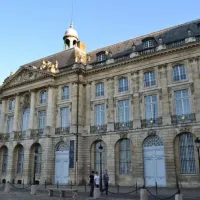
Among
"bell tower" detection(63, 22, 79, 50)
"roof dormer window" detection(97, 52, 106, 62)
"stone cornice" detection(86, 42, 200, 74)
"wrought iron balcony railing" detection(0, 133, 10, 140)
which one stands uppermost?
"bell tower" detection(63, 22, 79, 50)

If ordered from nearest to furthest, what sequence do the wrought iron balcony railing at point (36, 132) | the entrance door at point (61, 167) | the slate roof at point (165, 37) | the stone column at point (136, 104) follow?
the stone column at point (136, 104)
the slate roof at point (165, 37)
the entrance door at point (61, 167)
the wrought iron balcony railing at point (36, 132)

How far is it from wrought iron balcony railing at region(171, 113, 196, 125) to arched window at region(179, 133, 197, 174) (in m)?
1.11

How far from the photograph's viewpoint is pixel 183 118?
2209 centimetres

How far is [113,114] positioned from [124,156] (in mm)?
4190

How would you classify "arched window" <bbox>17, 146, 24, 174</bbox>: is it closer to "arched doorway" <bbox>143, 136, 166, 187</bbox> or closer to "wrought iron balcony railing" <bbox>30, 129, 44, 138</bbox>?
"wrought iron balcony railing" <bbox>30, 129, 44, 138</bbox>

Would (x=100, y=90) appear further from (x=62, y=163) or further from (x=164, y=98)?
(x=62, y=163)

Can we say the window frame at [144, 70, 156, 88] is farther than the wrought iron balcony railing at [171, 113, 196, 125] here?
Yes

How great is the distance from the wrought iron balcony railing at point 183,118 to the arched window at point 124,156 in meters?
4.82

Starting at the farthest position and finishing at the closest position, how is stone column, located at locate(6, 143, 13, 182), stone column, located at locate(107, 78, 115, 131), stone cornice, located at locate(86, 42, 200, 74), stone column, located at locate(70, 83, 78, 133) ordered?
stone column, located at locate(6, 143, 13, 182), stone column, located at locate(70, 83, 78, 133), stone column, located at locate(107, 78, 115, 131), stone cornice, located at locate(86, 42, 200, 74)

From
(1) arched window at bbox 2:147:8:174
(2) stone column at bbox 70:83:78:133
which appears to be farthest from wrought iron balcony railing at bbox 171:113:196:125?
(1) arched window at bbox 2:147:8:174

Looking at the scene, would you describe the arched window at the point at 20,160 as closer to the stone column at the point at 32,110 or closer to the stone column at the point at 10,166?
the stone column at the point at 10,166

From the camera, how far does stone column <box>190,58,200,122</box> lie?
70.8 feet

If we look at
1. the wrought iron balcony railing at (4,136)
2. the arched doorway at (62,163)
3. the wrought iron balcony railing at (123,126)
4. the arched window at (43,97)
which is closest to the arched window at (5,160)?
the wrought iron balcony railing at (4,136)

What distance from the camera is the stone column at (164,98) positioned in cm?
2267
